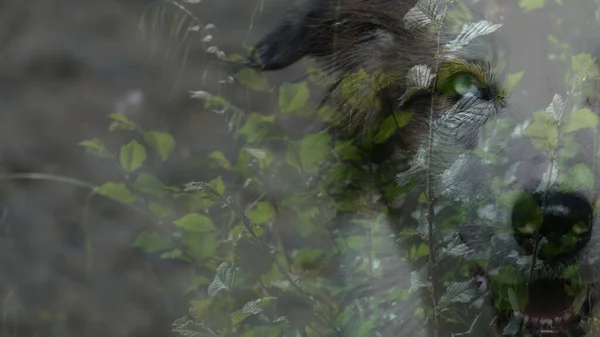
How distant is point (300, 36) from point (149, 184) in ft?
1.50

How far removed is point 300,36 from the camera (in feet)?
4.09

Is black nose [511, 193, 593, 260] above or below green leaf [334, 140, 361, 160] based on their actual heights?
below

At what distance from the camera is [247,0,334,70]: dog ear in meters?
1.25

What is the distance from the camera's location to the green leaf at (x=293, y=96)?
1277mm

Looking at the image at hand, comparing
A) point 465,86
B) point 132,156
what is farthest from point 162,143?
point 465,86

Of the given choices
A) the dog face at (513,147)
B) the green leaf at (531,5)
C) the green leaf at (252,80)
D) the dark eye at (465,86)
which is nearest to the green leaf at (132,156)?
the green leaf at (252,80)

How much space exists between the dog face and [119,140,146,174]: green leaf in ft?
1.84

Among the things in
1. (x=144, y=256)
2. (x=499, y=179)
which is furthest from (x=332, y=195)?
(x=144, y=256)

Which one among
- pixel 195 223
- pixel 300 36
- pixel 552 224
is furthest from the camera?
pixel 195 223

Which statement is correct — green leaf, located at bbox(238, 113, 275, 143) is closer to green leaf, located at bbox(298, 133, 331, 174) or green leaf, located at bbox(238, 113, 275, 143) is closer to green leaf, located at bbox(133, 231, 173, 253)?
green leaf, located at bbox(298, 133, 331, 174)

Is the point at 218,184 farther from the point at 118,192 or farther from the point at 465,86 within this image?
the point at 465,86

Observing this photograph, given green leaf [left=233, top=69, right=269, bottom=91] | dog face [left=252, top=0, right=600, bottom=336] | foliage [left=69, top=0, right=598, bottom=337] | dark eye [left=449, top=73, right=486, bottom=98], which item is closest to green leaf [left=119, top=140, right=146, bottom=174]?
foliage [left=69, top=0, right=598, bottom=337]

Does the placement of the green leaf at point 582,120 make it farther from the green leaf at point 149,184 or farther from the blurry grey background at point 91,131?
the green leaf at point 149,184

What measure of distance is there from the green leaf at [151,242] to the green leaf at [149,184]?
0.09 m
